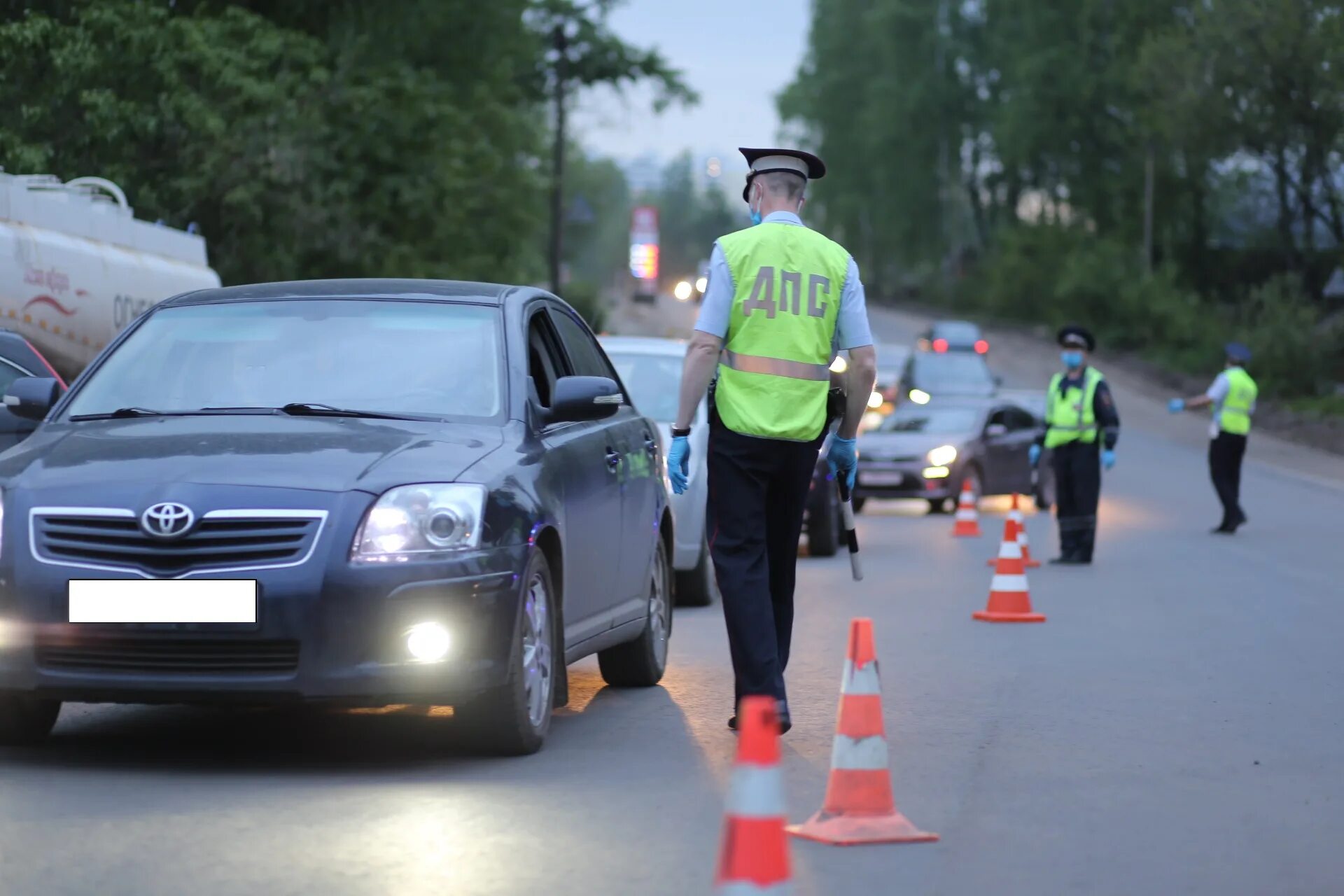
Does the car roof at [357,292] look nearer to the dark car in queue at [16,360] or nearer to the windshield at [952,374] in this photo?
the dark car in queue at [16,360]

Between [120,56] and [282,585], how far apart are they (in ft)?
82.5

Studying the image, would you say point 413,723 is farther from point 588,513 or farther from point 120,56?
point 120,56

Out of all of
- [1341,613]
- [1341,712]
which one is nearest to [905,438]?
[1341,613]

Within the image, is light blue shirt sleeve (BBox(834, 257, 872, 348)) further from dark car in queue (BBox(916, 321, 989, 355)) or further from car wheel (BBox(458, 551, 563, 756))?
dark car in queue (BBox(916, 321, 989, 355))

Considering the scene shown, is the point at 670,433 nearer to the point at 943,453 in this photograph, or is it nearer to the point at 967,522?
the point at 967,522

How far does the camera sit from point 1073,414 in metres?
19.2

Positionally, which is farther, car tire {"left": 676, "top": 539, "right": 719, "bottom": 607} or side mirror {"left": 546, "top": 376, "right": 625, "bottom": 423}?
car tire {"left": 676, "top": 539, "right": 719, "bottom": 607}

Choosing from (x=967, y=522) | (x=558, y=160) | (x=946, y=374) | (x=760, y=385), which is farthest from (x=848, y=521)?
(x=946, y=374)

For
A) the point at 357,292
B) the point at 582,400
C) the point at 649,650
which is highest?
the point at 357,292

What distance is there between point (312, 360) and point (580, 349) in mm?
1611

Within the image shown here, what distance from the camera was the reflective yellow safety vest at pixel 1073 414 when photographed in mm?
19188

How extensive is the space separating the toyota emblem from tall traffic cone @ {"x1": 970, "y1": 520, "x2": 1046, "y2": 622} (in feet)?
23.9

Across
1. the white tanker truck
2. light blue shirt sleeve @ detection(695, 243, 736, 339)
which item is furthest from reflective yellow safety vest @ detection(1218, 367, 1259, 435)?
light blue shirt sleeve @ detection(695, 243, 736, 339)

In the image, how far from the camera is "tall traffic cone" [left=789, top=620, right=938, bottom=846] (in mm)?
6316
